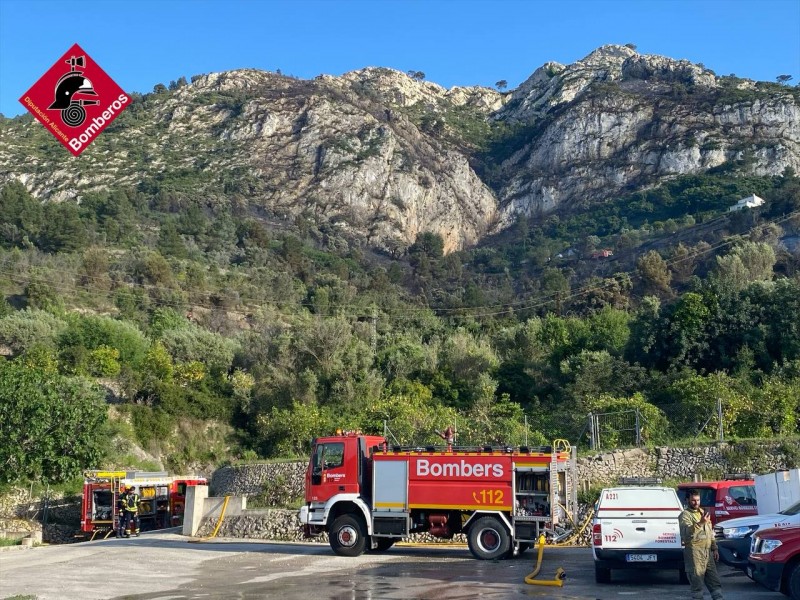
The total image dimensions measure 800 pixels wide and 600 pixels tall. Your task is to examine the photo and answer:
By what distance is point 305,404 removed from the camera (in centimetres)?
4322

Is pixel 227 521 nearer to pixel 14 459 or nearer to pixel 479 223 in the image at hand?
pixel 14 459

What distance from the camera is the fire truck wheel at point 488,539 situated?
61.4ft

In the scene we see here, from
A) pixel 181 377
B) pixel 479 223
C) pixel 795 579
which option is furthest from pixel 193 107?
pixel 795 579

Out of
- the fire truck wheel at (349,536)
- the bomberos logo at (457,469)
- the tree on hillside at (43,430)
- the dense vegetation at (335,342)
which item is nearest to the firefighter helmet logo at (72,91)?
the tree on hillside at (43,430)

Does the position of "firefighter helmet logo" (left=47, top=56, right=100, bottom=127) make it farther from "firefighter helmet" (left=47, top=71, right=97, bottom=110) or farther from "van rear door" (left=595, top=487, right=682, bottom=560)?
"van rear door" (left=595, top=487, right=682, bottom=560)

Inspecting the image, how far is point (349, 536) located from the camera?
19891mm

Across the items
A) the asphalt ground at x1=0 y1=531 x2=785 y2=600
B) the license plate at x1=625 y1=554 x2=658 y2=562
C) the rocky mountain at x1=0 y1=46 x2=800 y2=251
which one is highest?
the rocky mountain at x1=0 y1=46 x2=800 y2=251

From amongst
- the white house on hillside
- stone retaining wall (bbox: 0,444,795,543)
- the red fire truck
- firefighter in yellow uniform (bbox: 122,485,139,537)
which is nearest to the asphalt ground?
the red fire truck

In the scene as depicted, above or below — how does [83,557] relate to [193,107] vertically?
below

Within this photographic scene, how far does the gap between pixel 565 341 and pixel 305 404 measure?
1707 cm

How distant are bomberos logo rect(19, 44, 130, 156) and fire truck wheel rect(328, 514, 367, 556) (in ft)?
53.1

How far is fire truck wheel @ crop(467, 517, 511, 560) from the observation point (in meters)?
18.7

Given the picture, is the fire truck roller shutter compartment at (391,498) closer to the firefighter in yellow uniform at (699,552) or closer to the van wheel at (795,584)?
the firefighter in yellow uniform at (699,552)

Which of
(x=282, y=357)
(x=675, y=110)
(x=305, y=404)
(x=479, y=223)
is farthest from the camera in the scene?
(x=479, y=223)
